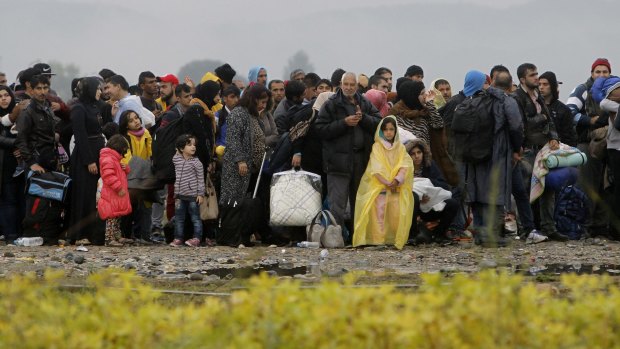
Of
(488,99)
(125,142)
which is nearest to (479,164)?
(488,99)

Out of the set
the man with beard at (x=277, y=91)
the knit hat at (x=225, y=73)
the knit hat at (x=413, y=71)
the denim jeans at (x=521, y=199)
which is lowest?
the denim jeans at (x=521, y=199)

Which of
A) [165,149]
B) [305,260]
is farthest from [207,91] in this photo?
[305,260]

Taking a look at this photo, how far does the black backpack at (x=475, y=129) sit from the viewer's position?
15.3 metres

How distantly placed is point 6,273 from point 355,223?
16.6ft

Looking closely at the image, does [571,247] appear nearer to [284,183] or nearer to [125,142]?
[284,183]

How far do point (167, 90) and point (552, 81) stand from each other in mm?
4968

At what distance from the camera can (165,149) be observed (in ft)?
52.8

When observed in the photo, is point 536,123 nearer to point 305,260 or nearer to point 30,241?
point 305,260

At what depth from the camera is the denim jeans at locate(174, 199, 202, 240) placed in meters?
15.9

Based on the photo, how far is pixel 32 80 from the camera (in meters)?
15.7

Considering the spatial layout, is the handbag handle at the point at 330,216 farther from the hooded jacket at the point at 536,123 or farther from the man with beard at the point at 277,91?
the man with beard at the point at 277,91

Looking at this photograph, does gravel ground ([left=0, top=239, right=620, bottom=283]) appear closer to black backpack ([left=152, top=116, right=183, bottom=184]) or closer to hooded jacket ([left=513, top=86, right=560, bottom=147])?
black backpack ([left=152, top=116, right=183, bottom=184])

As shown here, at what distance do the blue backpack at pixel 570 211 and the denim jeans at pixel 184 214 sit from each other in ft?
13.8

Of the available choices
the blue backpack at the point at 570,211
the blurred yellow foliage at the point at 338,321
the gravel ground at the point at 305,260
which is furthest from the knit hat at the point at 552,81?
the blurred yellow foliage at the point at 338,321
